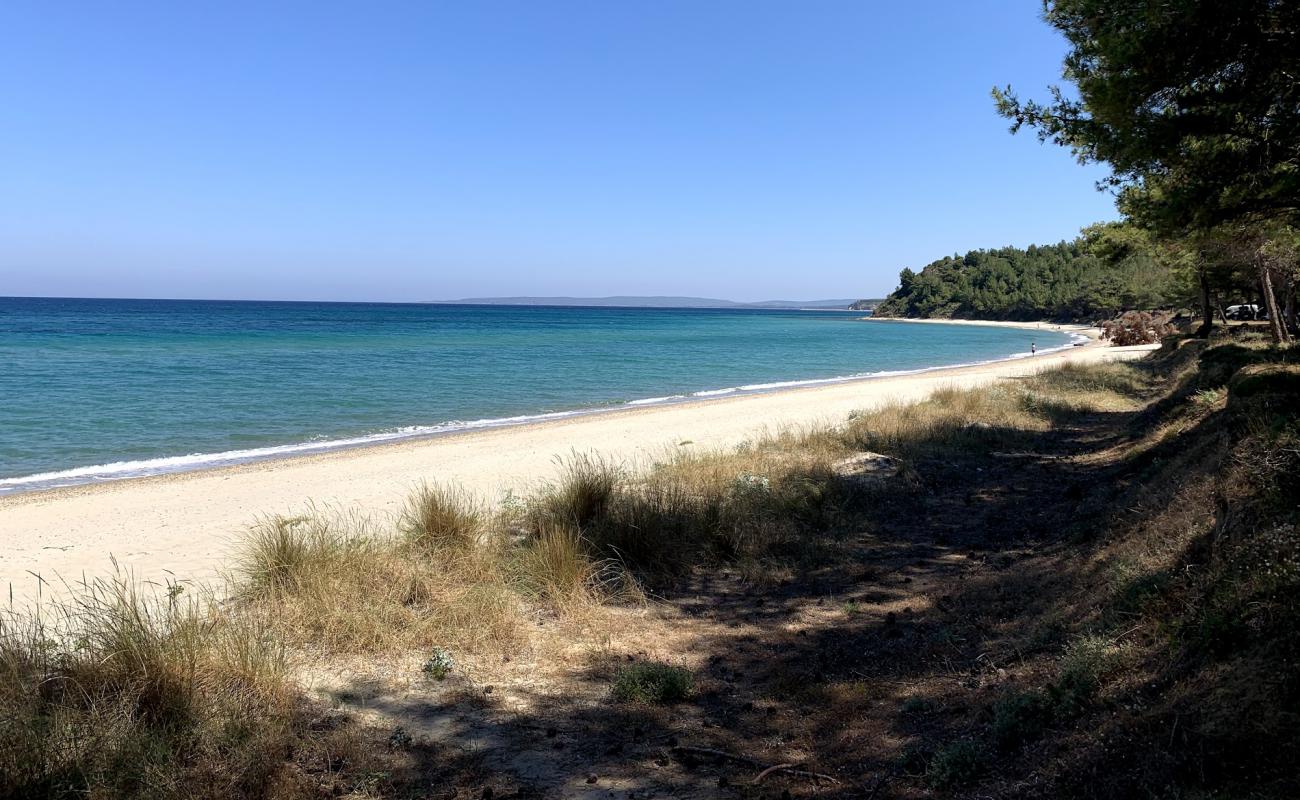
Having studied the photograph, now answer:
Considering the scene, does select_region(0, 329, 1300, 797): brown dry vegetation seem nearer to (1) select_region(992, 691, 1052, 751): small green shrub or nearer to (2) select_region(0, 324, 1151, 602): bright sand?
(1) select_region(992, 691, 1052, 751): small green shrub

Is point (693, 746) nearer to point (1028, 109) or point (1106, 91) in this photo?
point (1106, 91)

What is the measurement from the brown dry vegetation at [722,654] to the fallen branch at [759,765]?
0.04ft

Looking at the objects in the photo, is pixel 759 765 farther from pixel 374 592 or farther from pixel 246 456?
pixel 246 456

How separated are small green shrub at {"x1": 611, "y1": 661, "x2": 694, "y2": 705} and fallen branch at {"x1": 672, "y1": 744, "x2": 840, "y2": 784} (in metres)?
0.63

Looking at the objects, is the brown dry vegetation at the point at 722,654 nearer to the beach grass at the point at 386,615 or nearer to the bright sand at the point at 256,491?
the beach grass at the point at 386,615

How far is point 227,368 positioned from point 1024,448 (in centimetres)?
3794

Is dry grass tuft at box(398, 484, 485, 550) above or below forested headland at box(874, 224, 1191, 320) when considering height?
below

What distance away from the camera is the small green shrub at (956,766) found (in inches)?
135

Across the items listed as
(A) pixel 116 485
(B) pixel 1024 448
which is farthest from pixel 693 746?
(A) pixel 116 485

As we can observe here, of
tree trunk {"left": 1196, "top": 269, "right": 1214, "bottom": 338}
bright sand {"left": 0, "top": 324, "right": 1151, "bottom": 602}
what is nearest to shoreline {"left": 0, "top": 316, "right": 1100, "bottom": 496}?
bright sand {"left": 0, "top": 324, "right": 1151, "bottom": 602}

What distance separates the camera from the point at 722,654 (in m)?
5.62

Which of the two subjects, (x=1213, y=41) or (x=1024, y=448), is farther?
(x=1024, y=448)

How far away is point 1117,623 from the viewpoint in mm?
4195

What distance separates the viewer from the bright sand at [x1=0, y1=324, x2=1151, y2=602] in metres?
9.23
